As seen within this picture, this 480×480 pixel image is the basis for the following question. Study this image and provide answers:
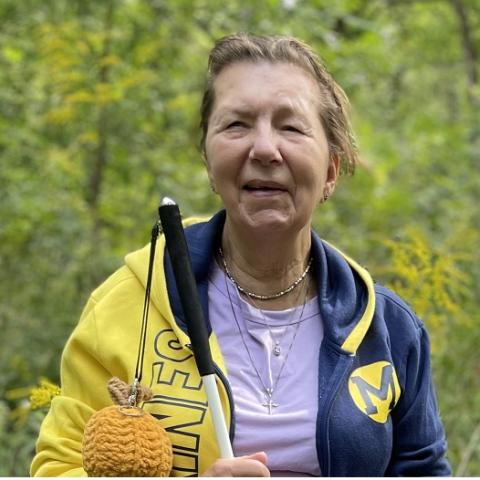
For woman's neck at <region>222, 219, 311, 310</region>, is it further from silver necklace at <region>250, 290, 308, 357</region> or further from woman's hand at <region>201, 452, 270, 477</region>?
woman's hand at <region>201, 452, 270, 477</region>

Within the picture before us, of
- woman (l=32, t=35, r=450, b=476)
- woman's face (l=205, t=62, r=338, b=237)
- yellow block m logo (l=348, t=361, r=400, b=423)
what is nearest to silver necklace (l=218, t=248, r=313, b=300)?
woman (l=32, t=35, r=450, b=476)

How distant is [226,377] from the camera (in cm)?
209

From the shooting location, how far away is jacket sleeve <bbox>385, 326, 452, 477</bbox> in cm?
222

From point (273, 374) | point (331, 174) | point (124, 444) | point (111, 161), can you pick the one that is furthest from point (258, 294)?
point (111, 161)

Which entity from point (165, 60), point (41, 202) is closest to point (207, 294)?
point (41, 202)

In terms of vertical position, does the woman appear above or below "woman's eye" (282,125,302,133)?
below

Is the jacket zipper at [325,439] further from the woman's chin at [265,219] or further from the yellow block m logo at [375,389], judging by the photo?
the woman's chin at [265,219]

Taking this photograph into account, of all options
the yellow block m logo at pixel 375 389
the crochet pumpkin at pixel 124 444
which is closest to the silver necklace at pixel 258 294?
the yellow block m logo at pixel 375 389

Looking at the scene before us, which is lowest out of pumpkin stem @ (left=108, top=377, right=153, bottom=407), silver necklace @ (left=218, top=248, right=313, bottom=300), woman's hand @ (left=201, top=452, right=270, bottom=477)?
woman's hand @ (left=201, top=452, right=270, bottom=477)

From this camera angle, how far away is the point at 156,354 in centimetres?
209

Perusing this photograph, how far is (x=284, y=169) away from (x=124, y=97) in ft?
11.3

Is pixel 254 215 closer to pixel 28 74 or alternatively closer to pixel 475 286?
pixel 475 286

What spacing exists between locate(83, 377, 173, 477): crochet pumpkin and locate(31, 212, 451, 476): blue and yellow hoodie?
145 mm

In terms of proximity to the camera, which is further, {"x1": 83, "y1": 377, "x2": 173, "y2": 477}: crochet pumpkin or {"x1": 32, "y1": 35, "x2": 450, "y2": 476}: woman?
{"x1": 32, "y1": 35, "x2": 450, "y2": 476}: woman
